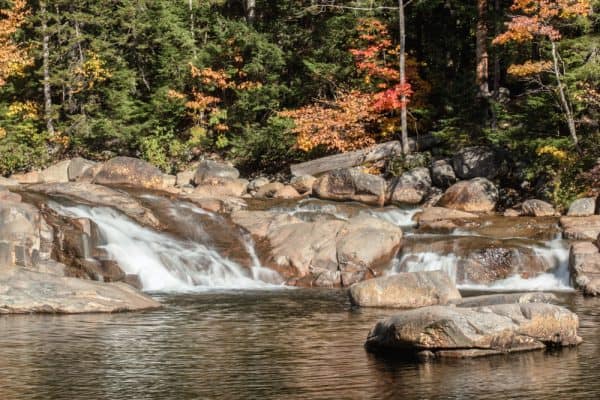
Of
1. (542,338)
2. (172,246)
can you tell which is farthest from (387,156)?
(542,338)

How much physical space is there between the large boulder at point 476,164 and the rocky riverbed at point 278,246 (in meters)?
1.06

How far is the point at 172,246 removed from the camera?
77.9ft

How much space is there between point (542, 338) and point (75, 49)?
36839 millimetres

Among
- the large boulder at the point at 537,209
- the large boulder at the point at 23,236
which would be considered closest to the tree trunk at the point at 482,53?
the large boulder at the point at 537,209

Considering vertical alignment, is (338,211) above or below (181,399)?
above

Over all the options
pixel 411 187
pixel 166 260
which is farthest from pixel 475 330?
pixel 411 187

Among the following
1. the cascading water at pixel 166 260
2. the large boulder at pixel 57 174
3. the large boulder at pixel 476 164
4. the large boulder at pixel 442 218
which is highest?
the large boulder at pixel 57 174

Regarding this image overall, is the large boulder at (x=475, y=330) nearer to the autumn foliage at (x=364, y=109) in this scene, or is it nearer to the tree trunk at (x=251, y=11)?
the autumn foliage at (x=364, y=109)

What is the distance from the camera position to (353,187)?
30656mm

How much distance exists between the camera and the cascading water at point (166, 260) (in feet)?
72.2

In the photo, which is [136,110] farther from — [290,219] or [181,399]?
[181,399]

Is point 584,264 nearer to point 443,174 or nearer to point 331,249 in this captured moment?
point 331,249

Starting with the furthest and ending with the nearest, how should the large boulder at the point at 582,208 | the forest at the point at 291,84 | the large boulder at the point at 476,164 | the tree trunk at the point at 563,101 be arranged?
the large boulder at the point at 476,164 < the forest at the point at 291,84 < the tree trunk at the point at 563,101 < the large boulder at the point at 582,208

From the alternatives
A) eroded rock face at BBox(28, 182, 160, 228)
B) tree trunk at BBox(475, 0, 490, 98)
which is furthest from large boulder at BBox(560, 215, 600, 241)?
tree trunk at BBox(475, 0, 490, 98)
